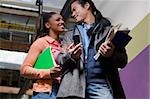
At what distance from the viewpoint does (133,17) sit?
230cm

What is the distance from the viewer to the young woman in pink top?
1208mm

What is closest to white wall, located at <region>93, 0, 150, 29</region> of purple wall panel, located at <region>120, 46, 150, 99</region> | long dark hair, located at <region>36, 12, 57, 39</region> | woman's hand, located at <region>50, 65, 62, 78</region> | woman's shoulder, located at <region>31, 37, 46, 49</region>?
purple wall panel, located at <region>120, 46, 150, 99</region>

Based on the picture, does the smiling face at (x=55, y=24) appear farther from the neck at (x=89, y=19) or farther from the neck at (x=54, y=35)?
the neck at (x=89, y=19)

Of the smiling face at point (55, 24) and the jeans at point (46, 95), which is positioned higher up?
the smiling face at point (55, 24)

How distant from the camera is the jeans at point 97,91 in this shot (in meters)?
1.08

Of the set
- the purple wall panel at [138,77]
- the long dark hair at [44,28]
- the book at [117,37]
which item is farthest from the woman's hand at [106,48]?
the purple wall panel at [138,77]

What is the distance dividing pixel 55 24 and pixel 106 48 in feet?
1.22

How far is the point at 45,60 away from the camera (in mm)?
1260

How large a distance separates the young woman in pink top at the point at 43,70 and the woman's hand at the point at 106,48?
0.17 m

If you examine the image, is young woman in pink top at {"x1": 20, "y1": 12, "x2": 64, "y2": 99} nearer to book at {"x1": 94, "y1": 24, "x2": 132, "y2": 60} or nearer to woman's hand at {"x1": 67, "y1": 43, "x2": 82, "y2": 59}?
woman's hand at {"x1": 67, "y1": 43, "x2": 82, "y2": 59}

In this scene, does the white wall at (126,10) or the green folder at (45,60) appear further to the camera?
the white wall at (126,10)

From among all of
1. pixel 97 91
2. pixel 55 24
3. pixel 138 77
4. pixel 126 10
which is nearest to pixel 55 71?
pixel 97 91

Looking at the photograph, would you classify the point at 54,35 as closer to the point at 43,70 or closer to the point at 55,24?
the point at 55,24

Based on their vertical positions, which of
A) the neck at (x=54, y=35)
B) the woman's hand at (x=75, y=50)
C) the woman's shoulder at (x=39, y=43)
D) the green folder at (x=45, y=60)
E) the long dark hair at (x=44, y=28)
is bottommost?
the green folder at (x=45, y=60)
